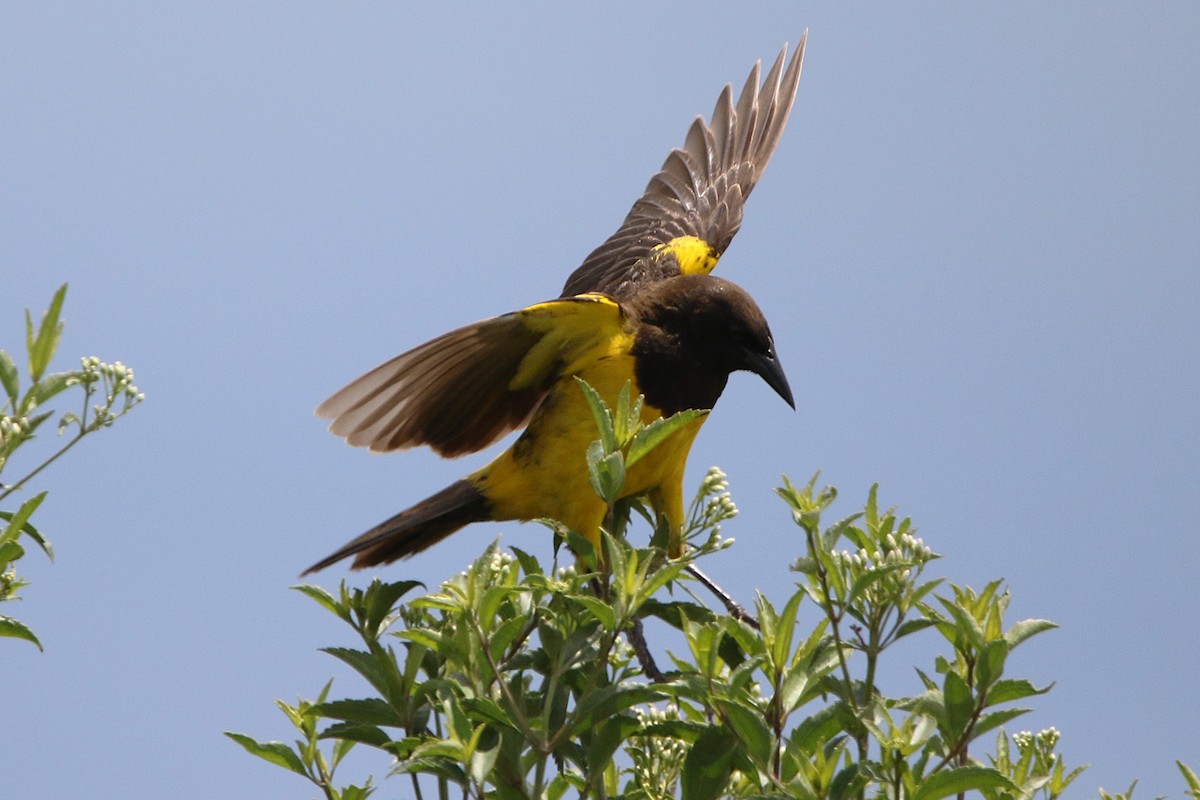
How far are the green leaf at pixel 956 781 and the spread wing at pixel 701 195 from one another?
11.2ft

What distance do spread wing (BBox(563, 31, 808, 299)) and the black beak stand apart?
87 centimetres

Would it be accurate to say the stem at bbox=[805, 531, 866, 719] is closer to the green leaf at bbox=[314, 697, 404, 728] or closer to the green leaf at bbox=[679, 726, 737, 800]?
the green leaf at bbox=[679, 726, 737, 800]

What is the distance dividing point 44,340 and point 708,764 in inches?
49.3

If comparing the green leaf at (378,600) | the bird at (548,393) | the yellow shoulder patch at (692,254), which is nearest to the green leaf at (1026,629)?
the green leaf at (378,600)

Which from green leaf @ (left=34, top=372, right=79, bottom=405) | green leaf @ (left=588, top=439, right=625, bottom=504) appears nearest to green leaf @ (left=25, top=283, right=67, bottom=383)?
green leaf @ (left=34, top=372, right=79, bottom=405)

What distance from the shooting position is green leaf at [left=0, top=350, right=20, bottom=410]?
199cm

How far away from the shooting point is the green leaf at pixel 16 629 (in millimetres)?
1934

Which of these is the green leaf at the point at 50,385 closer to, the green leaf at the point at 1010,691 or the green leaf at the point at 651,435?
the green leaf at the point at 651,435

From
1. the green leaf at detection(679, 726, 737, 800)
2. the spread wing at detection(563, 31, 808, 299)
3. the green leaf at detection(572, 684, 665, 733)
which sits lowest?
the green leaf at detection(679, 726, 737, 800)

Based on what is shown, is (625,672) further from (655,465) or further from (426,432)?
(426,432)

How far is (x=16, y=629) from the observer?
1.94m

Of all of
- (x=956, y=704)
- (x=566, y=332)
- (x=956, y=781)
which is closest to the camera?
(x=956, y=781)

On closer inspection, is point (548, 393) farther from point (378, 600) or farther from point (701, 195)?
point (701, 195)

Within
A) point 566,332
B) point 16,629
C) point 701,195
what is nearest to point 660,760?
point 16,629
